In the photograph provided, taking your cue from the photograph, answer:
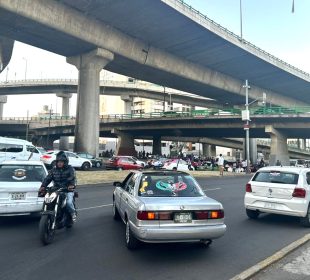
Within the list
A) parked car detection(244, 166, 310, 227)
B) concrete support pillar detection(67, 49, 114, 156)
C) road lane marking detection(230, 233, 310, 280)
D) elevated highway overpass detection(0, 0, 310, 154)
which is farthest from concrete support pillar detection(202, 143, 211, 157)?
road lane marking detection(230, 233, 310, 280)

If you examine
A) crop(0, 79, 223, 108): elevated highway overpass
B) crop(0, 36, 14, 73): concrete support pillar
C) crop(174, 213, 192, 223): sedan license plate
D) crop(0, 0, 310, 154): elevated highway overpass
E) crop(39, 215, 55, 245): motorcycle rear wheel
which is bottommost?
crop(39, 215, 55, 245): motorcycle rear wheel

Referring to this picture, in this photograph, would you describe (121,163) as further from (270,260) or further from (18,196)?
(270,260)

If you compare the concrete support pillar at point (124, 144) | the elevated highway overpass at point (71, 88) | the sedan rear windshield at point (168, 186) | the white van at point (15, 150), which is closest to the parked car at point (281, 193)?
the sedan rear windshield at point (168, 186)

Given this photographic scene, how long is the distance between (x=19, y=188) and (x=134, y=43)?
3177 cm

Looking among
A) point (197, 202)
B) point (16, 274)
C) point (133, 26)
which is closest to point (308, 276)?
point (197, 202)

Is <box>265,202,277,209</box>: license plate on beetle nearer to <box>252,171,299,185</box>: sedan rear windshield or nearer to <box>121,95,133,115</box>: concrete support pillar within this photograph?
<box>252,171,299,185</box>: sedan rear windshield

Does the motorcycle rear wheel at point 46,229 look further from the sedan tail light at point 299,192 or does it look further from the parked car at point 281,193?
the sedan tail light at point 299,192

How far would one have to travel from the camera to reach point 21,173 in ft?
27.8

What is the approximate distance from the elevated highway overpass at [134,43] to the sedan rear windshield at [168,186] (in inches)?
987

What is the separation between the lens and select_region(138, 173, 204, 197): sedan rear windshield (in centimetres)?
637

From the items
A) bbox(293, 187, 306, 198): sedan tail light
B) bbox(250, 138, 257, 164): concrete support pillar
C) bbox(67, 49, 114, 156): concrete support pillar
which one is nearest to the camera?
bbox(293, 187, 306, 198): sedan tail light

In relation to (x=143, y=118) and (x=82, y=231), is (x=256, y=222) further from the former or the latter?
(x=143, y=118)

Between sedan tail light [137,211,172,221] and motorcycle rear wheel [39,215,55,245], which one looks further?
motorcycle rear wheel [39,215,55,245]

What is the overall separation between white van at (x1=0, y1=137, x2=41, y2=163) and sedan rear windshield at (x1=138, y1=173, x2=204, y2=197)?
16.4 metres
